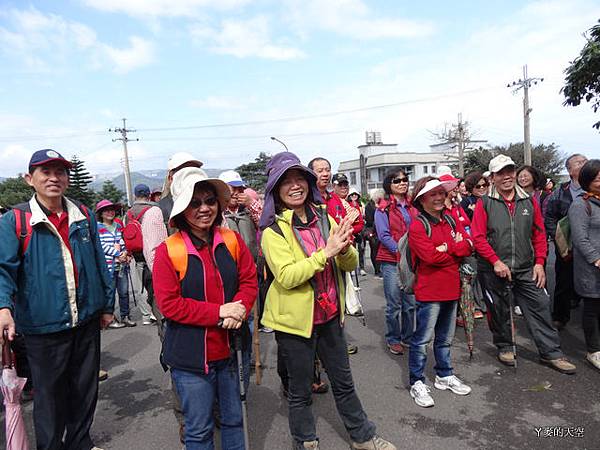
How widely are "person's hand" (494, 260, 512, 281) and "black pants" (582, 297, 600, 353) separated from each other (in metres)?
0.83

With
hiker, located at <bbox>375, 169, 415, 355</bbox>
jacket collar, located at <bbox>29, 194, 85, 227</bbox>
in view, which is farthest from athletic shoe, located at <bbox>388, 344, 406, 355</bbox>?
jacket collar, located at <bbox>29, 194, 85, 227</bbox>

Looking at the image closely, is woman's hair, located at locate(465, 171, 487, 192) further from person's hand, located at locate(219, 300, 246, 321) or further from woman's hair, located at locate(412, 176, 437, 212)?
person's hand, located at locate(219, 300, 246, 321)

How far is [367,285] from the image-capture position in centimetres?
830

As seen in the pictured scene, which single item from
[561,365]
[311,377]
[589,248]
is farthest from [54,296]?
[589,248]

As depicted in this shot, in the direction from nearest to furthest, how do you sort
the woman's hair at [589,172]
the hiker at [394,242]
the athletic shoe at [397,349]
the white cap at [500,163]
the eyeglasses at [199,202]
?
the eyeglasses at [199,202] → the woman's hair at [589,172] → the white cap at [500,163] → the hiker at [394,242] → the athletic shoe at [397,349]

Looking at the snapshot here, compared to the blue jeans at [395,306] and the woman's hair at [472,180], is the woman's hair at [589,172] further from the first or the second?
the woman's hair at [472,180]

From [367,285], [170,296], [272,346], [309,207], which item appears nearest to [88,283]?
[170,296]

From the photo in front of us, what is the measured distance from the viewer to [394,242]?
4379 mm

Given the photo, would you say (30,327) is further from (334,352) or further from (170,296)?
(334,352)

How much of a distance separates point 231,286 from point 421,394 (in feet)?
6.76

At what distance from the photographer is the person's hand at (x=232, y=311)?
2229 millimetres

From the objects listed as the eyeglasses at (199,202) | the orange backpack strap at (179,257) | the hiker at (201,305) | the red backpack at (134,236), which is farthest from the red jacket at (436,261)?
the red backpack at (134,236)

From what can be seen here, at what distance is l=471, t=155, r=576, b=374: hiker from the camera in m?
3.91

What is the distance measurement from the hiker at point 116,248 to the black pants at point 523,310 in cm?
510
